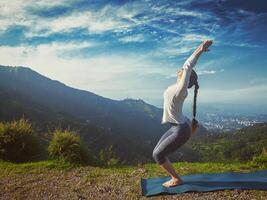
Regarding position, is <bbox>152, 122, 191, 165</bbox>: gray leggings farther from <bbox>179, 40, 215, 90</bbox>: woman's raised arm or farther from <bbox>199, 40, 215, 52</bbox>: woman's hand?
<bbox>199, 40, 215, 52</bbox>: woman's hand

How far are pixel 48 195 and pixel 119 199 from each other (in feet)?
5.70

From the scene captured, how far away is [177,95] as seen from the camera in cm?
720

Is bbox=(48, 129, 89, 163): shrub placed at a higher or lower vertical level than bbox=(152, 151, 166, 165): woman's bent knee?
lower

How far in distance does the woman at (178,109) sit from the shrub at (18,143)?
21.1ft

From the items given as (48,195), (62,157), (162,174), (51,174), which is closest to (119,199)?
(48,195)

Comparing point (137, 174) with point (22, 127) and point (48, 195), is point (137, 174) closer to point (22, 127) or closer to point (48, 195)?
point (48, 195)

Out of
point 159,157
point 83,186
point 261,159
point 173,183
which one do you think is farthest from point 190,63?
point 261,159

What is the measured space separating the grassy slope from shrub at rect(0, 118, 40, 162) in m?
0.69

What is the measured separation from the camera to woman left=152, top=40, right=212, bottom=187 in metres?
7.09

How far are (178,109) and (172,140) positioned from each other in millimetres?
640

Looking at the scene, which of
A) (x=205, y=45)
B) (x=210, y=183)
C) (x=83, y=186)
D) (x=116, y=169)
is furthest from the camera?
(x=116, y=169)

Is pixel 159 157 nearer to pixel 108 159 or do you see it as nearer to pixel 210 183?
pixel 210 183

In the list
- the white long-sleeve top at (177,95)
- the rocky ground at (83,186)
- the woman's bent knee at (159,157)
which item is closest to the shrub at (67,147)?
the rocky ground at (83,186)

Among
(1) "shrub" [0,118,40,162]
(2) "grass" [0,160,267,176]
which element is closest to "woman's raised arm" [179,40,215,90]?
(2) "grass" [0,160,267,176]
